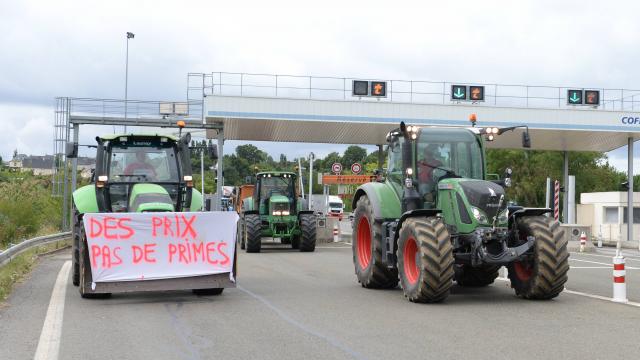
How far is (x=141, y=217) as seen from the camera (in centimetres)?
1203

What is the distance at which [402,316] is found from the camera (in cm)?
1039

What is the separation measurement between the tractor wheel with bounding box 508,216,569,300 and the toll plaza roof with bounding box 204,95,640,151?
744 inches

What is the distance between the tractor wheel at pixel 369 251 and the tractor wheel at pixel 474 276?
1132mm

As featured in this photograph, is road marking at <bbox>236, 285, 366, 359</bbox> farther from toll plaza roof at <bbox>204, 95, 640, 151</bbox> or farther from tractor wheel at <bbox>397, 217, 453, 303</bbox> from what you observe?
toll plaza roof at <bbox>204, 95, 640, 151</bbox>

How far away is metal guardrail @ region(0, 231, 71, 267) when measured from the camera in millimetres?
16339

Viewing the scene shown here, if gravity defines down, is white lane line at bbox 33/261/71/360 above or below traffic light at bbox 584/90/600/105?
below

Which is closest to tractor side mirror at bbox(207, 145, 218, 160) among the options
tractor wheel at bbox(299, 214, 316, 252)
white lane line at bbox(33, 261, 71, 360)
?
white lane line at bbox(33, 261, 71, 360)

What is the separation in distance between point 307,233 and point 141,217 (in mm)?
13668

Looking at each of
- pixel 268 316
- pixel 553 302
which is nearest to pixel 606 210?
pixel 553 302

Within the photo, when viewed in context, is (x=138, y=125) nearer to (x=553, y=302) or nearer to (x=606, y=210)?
(x=553, y=302)

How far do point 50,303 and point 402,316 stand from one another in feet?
17.3

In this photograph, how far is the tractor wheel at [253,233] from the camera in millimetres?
24781

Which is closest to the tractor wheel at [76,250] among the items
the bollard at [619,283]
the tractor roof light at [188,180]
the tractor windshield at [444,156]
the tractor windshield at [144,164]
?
the tractor windshield at [144,164]

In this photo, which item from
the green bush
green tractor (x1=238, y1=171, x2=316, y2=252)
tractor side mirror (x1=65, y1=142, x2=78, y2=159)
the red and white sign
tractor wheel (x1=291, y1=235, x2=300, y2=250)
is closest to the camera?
the red and white sign
